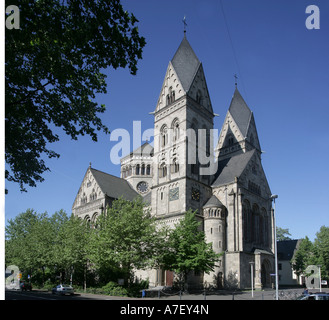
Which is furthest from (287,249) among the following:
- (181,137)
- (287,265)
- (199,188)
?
(181,137)

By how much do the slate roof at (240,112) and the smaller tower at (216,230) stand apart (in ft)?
75.3

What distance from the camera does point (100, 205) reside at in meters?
49.9

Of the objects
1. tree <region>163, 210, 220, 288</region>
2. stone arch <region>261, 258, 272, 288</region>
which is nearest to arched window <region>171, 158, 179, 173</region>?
tree <region>163, 210, 220, 288</region>

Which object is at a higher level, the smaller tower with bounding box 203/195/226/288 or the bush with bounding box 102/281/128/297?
the smaller tower with bounding box 203/195/226/288

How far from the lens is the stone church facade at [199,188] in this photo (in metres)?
41.0

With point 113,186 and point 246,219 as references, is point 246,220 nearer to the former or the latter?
point 246,219

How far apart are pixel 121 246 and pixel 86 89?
21.9 meters

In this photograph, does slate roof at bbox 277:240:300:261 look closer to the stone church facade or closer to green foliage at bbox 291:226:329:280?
green foliage at bbox 291:226:329:280

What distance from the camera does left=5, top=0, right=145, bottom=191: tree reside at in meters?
9.40

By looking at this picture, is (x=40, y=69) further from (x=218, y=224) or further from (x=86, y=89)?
(x=218, y=224)

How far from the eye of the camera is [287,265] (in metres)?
65.6

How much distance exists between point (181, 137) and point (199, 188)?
767cm

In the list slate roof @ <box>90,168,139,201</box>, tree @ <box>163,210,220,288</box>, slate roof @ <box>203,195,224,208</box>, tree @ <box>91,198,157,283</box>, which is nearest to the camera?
tree @ <box>91,198,157,283</box>
